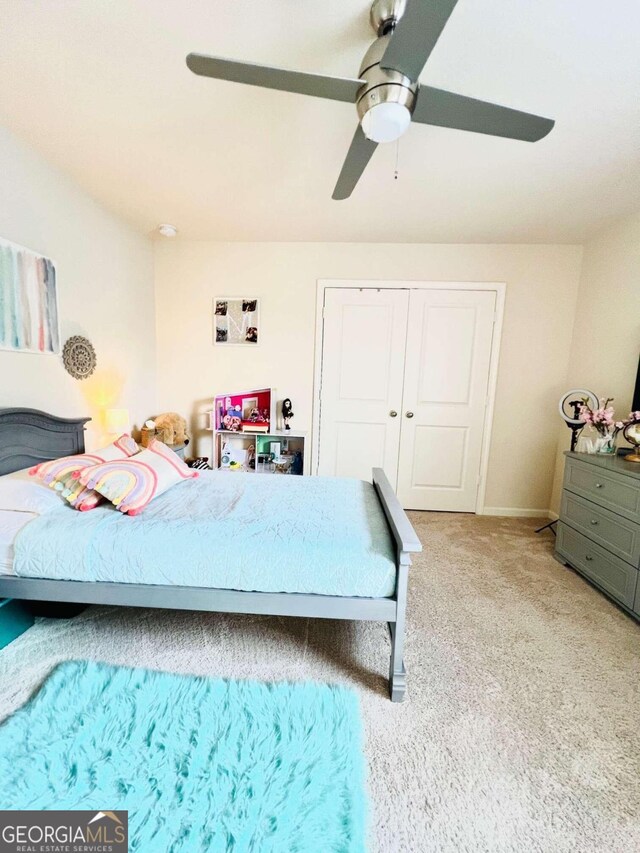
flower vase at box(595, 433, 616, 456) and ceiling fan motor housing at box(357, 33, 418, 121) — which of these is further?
flower vase at box(595, 433, 616, 456)

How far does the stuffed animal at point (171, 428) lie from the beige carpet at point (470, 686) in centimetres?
160

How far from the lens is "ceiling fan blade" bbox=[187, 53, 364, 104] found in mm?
1049

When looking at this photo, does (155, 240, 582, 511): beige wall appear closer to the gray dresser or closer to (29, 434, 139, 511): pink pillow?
the gray dresser

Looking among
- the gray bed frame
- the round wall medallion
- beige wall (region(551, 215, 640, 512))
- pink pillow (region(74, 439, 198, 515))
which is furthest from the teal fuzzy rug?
beige wall (region(551, 215, 640, 512))

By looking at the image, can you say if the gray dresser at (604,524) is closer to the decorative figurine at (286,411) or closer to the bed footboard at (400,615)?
the bed footboard at (400,615)

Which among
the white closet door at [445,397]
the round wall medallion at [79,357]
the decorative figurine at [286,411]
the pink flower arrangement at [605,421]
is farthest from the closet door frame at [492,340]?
the round wall medallion at [79,357]


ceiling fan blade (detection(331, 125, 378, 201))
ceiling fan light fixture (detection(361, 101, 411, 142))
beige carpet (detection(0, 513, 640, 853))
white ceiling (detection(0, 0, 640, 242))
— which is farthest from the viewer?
ceiling fan blade (detection(331, 125, 378, 201))

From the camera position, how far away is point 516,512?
345 cm

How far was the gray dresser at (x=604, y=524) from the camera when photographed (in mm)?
1938

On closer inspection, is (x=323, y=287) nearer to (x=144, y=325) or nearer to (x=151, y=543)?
(x=144, y=325)

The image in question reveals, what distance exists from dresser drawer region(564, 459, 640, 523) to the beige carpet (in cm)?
59

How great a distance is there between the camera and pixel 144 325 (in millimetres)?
3295

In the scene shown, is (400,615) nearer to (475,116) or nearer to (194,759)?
(194,759)

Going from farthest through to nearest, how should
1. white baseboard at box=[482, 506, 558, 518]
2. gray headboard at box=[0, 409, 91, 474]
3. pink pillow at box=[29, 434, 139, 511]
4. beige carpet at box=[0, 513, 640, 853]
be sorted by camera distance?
white baseboard at box=[482, 506, 558, 518], gray headboard at box=[0, 409, 91, 474], pink pillow at box=[29, 434, 139, 511], beige carpet at box=[0, 513, 640, 853]
